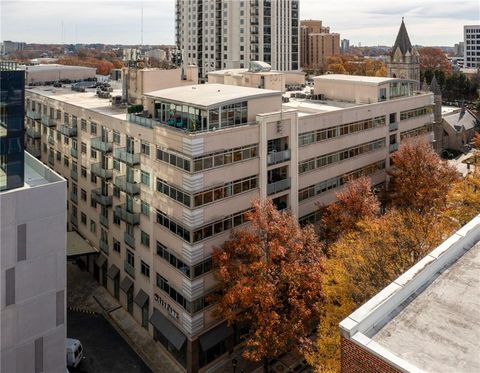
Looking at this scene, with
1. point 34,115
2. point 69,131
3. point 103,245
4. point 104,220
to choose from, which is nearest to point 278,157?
point 104,220

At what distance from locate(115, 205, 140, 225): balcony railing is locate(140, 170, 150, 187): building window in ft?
9.17

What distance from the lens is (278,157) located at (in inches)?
1452

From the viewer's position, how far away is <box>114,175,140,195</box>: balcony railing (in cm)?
3669

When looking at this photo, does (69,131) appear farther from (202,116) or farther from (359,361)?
(359,361)

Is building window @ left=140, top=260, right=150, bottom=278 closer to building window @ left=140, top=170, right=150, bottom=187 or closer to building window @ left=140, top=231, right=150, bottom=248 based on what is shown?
building window @ left=140, top=231, right=150, bottom=248

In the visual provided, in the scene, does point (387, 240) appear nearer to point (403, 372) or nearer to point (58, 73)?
point (403, 372)

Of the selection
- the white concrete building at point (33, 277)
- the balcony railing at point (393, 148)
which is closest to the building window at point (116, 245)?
the white concrete building at point (33, 277)

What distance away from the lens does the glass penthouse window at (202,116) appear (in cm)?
3303

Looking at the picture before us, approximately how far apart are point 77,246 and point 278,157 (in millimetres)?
22345

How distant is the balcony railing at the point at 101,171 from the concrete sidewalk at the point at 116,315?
11.3 metres

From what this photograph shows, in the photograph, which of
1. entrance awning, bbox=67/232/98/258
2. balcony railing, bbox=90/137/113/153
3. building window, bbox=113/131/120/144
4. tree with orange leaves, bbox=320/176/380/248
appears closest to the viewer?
tree with orange leaves, bbox=320/176/380/248

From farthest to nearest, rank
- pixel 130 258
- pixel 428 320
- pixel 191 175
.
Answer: pixel 130 258 → pixel 191 175 → pixel 428 320

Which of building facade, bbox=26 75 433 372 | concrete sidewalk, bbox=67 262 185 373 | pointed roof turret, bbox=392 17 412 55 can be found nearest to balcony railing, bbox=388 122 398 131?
building facade, bbox=26 75 433 372

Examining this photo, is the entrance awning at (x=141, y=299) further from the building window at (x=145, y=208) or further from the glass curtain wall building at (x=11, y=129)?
the glass curtain wall building at (x=11, y=129)
